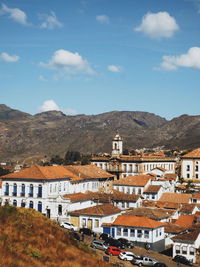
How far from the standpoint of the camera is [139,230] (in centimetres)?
4553

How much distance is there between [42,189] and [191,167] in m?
48.6

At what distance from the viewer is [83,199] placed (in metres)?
55.8

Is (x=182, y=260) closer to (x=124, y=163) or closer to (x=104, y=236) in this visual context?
(x=104, y=236)

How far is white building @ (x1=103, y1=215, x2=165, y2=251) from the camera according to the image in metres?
45.2

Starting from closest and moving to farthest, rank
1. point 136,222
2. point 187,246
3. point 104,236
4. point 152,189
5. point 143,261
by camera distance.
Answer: point 143,261 → point 187,246 → point 104,236 → point 136,222 → point 152,189

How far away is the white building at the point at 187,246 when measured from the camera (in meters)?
42.2

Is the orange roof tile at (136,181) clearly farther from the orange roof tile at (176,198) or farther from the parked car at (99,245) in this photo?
the parked car at (99,245)

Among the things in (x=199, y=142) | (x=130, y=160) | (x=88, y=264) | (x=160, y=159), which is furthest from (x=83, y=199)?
(x=199, y=142)

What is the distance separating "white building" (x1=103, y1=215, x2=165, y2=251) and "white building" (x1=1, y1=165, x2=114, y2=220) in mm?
8018

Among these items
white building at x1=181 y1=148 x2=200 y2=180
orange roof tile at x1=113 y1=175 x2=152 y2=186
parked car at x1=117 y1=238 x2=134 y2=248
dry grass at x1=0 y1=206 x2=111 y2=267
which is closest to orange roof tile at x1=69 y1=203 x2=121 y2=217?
parked car at x1=117 y1=238 x2=134 y2=248

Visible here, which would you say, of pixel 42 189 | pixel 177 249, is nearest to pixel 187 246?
pixel 177 249

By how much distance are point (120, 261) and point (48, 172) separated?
2372 centimetres

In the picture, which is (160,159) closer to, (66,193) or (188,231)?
(66,193)

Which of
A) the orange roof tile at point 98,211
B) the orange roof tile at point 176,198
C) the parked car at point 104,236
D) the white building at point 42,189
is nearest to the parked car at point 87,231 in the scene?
the parked car at point 104,236
